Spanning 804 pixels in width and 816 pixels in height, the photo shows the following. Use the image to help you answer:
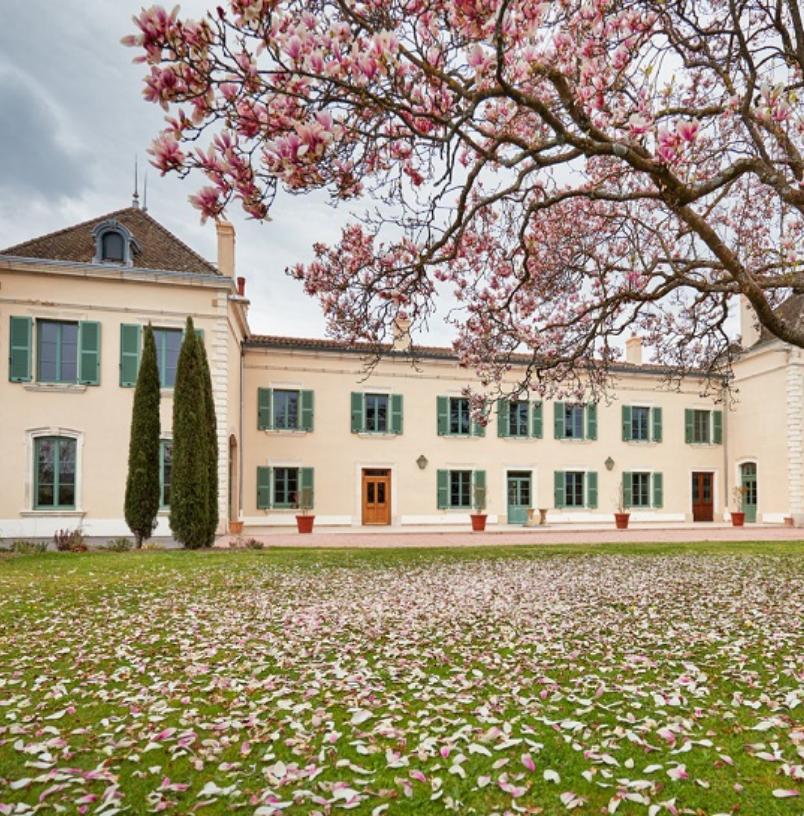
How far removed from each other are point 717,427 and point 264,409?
65.1 ft

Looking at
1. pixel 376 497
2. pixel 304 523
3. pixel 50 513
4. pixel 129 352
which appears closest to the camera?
pixel 50 513

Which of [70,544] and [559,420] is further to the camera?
[559,420]

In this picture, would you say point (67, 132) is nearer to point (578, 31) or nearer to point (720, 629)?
point (578, 31)

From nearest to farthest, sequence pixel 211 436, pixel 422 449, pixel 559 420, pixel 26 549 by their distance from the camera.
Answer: pixel 26 549 → pixel 211 436 → pixel 422 449 → pixel 559 420

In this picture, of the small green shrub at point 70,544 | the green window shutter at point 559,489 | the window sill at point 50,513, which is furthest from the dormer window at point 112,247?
the green window shutter at point 559,489

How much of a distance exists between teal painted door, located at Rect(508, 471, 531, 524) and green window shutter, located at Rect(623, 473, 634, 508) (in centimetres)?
430

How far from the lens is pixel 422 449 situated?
77.9 feet

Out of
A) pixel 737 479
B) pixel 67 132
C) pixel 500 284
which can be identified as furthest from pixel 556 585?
pixel 737 479

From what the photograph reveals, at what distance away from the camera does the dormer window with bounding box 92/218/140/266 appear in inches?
699

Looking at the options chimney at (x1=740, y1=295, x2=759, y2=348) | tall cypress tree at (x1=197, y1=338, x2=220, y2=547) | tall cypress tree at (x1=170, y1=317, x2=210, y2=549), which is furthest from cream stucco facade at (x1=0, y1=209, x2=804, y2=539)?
tall cypress tree at (x1=170, y1=317, x2=210, y2=549)

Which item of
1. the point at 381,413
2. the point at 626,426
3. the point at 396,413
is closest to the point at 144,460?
the point at 381,413

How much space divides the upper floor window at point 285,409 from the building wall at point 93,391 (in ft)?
12.3

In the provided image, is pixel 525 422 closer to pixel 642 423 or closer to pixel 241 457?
pixel 642 423

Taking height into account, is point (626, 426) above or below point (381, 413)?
below
